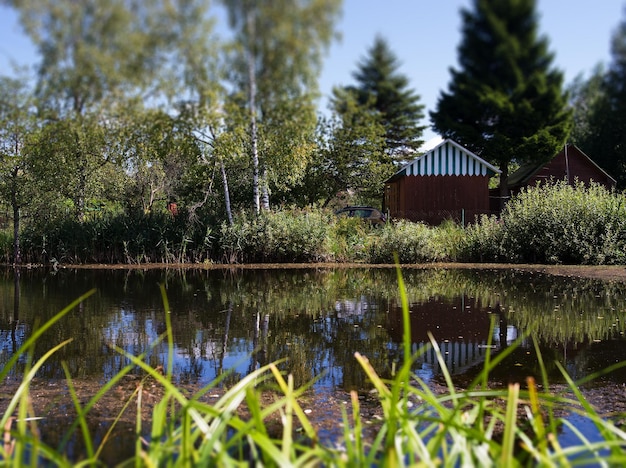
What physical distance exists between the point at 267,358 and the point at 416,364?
1.11 m

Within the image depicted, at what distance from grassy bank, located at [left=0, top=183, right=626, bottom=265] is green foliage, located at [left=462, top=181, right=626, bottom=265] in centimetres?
2

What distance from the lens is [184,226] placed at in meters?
14.0

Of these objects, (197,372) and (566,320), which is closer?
(197,372)

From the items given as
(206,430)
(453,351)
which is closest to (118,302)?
(453,351)

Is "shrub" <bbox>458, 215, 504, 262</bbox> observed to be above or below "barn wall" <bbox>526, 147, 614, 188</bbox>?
below

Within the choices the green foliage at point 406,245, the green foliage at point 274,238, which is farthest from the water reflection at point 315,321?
the green foliage at point 274,238

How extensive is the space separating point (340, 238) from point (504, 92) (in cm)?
1248

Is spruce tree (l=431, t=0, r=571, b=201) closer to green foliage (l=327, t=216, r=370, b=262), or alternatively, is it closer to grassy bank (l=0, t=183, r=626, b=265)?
grassy bank (l=0, t=183, r=626, b=265)

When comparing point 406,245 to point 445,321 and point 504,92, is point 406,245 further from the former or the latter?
point 504,92

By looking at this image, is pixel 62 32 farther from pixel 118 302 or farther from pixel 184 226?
pixel 184 226

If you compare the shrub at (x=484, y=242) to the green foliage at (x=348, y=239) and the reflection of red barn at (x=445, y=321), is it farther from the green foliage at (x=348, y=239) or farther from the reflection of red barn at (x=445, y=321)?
the reflection of red barn at (x=445, y=321)

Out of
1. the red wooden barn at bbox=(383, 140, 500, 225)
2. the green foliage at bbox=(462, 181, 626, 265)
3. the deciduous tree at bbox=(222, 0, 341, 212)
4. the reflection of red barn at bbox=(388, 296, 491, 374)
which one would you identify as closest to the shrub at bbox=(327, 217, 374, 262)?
the red wooden barn at bbox=(383, 140, 500, 225)

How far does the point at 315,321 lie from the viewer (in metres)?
6.41

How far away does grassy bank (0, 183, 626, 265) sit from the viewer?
12.8m
